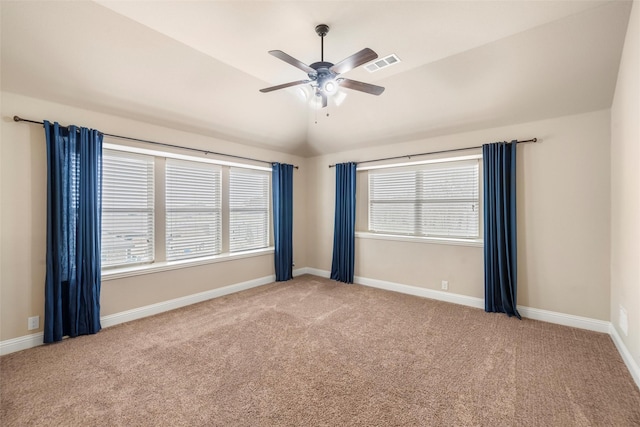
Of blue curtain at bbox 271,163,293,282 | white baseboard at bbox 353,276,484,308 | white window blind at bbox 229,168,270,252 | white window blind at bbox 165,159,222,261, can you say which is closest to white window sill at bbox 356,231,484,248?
white baseboard at bbox 353,276,484,308

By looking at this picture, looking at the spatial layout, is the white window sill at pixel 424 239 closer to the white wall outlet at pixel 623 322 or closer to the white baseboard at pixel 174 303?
the white wall outlet at pixel 623 322

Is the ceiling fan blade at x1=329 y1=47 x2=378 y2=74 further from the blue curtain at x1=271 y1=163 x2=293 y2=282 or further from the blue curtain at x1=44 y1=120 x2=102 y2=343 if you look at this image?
the blue curtain at x1=271 y1=163 x2=293 y2=282

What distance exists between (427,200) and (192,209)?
12.1 feet

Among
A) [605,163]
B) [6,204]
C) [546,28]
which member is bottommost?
[6,204]

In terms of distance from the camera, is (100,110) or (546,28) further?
(100,110)

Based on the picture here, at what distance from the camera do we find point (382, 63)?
3.10 meters

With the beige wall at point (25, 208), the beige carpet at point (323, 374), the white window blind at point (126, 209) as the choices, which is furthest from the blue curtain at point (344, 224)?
the beige wall at point (25, 208)

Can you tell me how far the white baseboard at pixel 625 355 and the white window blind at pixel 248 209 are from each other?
15.5 feet

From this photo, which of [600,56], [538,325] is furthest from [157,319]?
[600,56]

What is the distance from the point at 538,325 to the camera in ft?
10.7

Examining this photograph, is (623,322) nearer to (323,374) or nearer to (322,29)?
(323,374)

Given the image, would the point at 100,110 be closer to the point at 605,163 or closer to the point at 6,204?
the point at 6,204

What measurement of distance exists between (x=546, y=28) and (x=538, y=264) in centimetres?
259

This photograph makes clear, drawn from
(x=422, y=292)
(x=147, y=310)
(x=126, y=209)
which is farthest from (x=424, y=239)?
(x=126, y=209)
